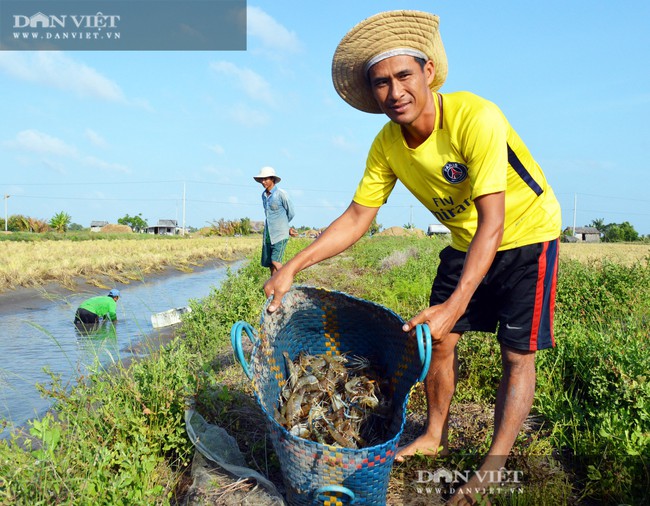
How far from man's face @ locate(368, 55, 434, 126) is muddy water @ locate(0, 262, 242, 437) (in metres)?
1.91

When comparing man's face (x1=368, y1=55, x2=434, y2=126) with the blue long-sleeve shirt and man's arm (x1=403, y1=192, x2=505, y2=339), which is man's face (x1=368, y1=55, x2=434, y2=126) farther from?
the blue long-sleeve shirt

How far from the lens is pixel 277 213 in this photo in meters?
7.64

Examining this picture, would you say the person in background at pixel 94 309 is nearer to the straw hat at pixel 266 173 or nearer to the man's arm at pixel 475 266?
the straw hat at pixel 266 173

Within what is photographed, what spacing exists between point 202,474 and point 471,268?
1.47 m

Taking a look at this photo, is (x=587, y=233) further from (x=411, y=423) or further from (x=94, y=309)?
(x=411, y=423)

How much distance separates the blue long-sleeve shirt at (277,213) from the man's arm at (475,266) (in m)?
5.77

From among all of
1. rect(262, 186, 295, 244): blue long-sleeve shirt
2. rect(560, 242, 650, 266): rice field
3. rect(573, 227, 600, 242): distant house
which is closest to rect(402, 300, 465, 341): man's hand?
rect(560, 242, 650, 266): rice field

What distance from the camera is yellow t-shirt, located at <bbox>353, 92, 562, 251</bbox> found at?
1914 millimetres

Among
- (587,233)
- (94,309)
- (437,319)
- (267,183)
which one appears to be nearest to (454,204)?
(437,319)

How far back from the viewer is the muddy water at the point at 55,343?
153 inches

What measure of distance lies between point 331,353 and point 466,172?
3.98 ft

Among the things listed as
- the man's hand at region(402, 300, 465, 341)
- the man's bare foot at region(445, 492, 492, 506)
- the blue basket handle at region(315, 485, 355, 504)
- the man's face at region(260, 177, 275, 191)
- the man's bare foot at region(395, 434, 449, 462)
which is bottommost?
the man's bare foot at region(445, 492, 492, 506)

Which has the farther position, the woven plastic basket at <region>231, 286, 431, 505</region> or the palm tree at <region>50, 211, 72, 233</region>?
the palm tree at <region>50, 211, 72, 233</region>

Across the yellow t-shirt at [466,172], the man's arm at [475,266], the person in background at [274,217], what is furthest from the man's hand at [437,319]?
the person in background at [274,217]
